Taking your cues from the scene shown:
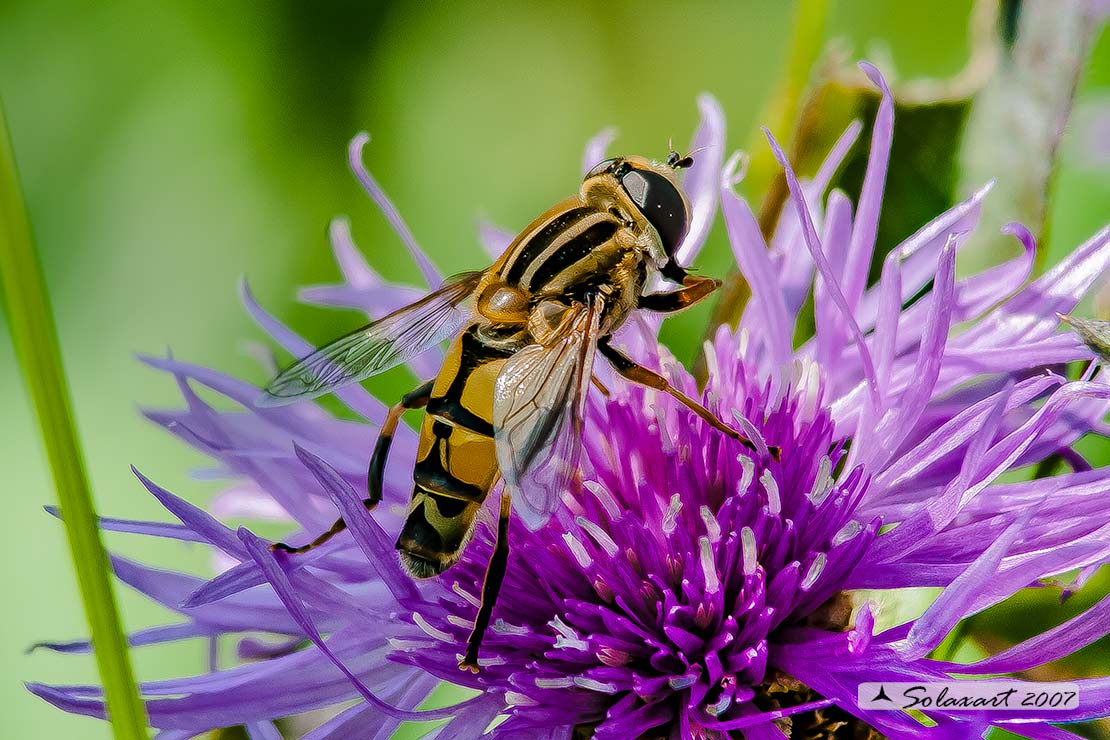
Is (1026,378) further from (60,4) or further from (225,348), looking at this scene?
(60,4)

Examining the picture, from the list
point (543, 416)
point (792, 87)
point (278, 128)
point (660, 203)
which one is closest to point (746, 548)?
point (543, 416)

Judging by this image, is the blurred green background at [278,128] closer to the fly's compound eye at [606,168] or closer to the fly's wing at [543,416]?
the fly's compound eye at [606,168]

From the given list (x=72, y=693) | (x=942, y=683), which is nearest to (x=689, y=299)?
(x=942, y=683)

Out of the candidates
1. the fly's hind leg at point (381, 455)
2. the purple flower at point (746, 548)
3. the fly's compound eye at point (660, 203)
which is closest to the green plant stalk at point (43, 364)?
the purple flower at point (746, 548)

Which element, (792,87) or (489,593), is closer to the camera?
→ (489,593)

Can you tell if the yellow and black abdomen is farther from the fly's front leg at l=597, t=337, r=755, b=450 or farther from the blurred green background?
the blurred green background

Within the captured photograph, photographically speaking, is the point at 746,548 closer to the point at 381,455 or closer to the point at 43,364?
the point at 381,455

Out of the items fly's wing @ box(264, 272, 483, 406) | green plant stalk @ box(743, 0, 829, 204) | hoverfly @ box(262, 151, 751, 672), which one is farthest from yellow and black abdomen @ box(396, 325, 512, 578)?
green plant stalk @ box(743, 0, 829, 204)
